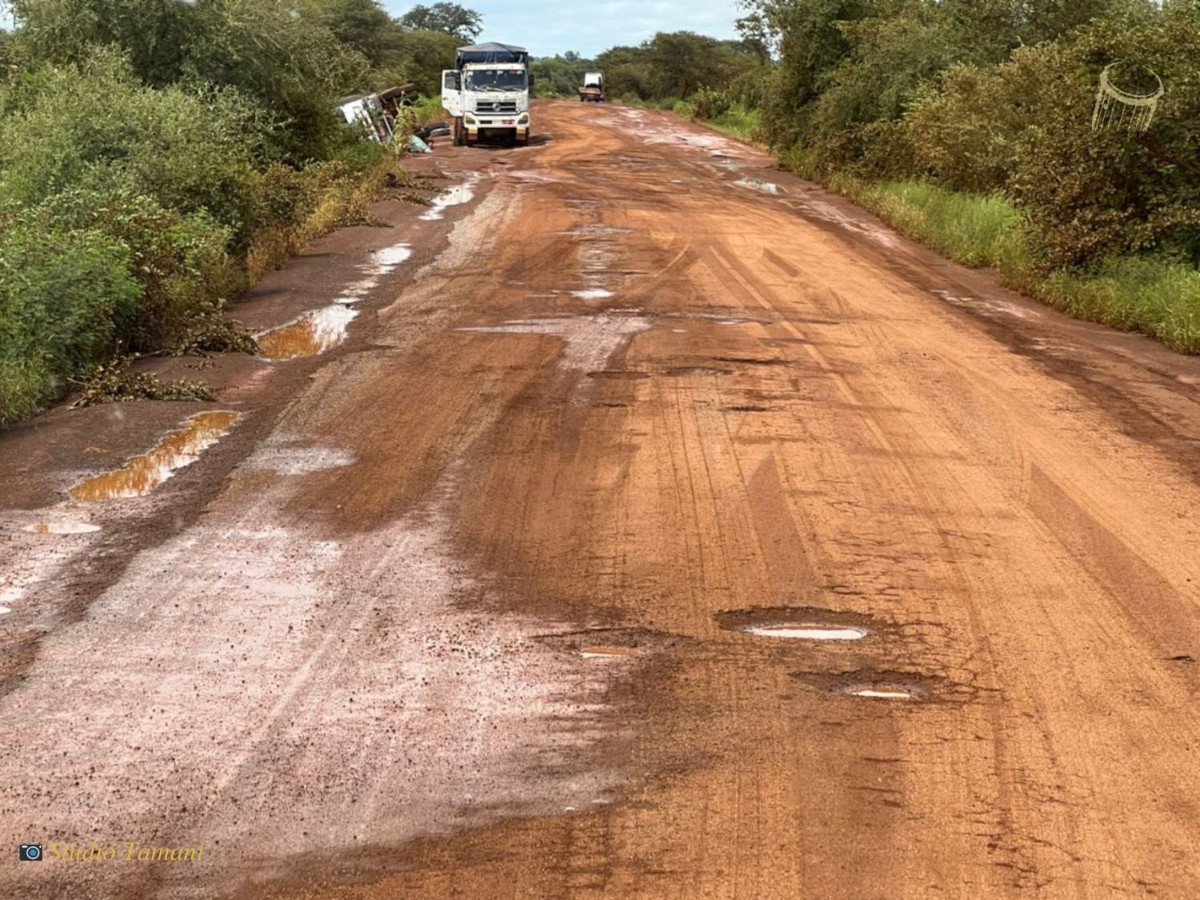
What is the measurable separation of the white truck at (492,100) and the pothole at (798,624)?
125ft

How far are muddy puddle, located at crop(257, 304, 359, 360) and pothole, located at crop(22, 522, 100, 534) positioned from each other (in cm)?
469

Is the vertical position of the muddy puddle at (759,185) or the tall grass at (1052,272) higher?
the tall grass at (1052,272)

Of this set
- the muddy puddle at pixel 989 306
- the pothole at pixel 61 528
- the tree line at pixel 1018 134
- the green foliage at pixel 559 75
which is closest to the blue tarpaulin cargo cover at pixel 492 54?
the tree line at pixel 1018 134

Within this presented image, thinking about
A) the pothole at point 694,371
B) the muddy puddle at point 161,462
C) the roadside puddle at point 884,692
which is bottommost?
the muddy puddle at point 161,462

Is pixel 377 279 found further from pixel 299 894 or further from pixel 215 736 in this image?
pixel 299 894

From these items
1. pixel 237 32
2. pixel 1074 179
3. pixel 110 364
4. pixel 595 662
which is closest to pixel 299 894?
pixel 595 662

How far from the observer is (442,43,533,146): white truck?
42.9 metres

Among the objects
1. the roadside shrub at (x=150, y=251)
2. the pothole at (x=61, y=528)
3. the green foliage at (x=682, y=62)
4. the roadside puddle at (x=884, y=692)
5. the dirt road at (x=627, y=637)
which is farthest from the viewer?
the green foliage at (x=682, y=62)

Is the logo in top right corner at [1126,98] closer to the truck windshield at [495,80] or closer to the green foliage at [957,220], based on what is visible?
the green foliage at [957,220]

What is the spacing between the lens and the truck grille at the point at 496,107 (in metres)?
42.8

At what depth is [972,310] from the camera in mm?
15250

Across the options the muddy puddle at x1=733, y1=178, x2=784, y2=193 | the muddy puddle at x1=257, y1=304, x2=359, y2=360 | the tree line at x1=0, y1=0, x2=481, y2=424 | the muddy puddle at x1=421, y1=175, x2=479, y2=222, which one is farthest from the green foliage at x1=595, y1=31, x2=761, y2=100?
the muddy puddle at x1=257, y1=304, x2=359, y2=360

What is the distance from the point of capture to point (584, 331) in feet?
42.3

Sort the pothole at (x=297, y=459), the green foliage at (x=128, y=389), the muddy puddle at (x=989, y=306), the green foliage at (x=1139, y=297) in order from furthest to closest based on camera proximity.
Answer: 1. the muddy puddle at (x=989, y=306)
2. the green foliage at (x=1139, y=297)
3. the green foliage at (x=128, y=389)
4. the pothole at (x=297, y=459)
